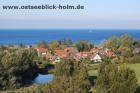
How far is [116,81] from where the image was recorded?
83.4 feet

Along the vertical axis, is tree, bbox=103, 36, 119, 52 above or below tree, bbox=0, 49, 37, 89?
above

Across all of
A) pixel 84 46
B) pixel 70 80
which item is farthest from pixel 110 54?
pixel 70 80

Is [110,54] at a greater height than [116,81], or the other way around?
[110,54]

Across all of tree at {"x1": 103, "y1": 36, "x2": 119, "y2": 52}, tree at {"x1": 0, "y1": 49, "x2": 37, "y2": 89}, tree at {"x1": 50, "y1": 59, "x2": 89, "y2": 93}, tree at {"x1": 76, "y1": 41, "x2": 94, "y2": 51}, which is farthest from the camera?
tree at {"x1": 76, "y1": 41, "x2": 94, "y2": 51}

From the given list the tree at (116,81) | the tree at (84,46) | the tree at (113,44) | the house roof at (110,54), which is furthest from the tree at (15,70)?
the tree at (84,46)

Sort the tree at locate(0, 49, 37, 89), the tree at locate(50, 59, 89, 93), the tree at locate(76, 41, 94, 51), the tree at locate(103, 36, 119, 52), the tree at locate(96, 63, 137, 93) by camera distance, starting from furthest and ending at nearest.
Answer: the tree at locate(76, 41, 94, 51)
the tree at locate(103, 36, 119, 52)
the tree at locate(0, 49, 37, 89)
the tree at locate(96, 63, 137, 93)
the tree at locate(50, 59, 89, 93)

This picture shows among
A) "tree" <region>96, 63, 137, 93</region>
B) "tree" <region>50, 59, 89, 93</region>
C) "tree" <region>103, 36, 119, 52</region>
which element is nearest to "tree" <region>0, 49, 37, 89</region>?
"tree" <region>50, 59, 89, 93</region>

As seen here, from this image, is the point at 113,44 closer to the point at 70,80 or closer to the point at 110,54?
the point at 110,54

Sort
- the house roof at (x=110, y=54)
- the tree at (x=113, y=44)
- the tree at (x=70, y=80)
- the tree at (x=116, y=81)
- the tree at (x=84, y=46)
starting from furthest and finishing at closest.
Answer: the tree at (x=84, y=46) < the tree at (x=113, y=44) < the house roof at (x=110, y=54) < the tree at (x=116, y=81) < the tree at (x=70, y=80)

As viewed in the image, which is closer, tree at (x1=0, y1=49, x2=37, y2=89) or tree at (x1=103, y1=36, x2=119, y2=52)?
tree at (x1=0, y1=49, x2=37, y2=89)

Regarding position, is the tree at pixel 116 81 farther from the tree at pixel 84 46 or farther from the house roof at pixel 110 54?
the tree at pixel 84 46

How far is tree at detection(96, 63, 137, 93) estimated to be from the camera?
81.5 ft

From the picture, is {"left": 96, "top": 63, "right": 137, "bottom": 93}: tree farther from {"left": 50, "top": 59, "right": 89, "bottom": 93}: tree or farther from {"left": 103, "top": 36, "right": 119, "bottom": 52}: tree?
{"left": 103, "top": 36, "right": 119, "bottom": 52}: tree

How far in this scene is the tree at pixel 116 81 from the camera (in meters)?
24.8
